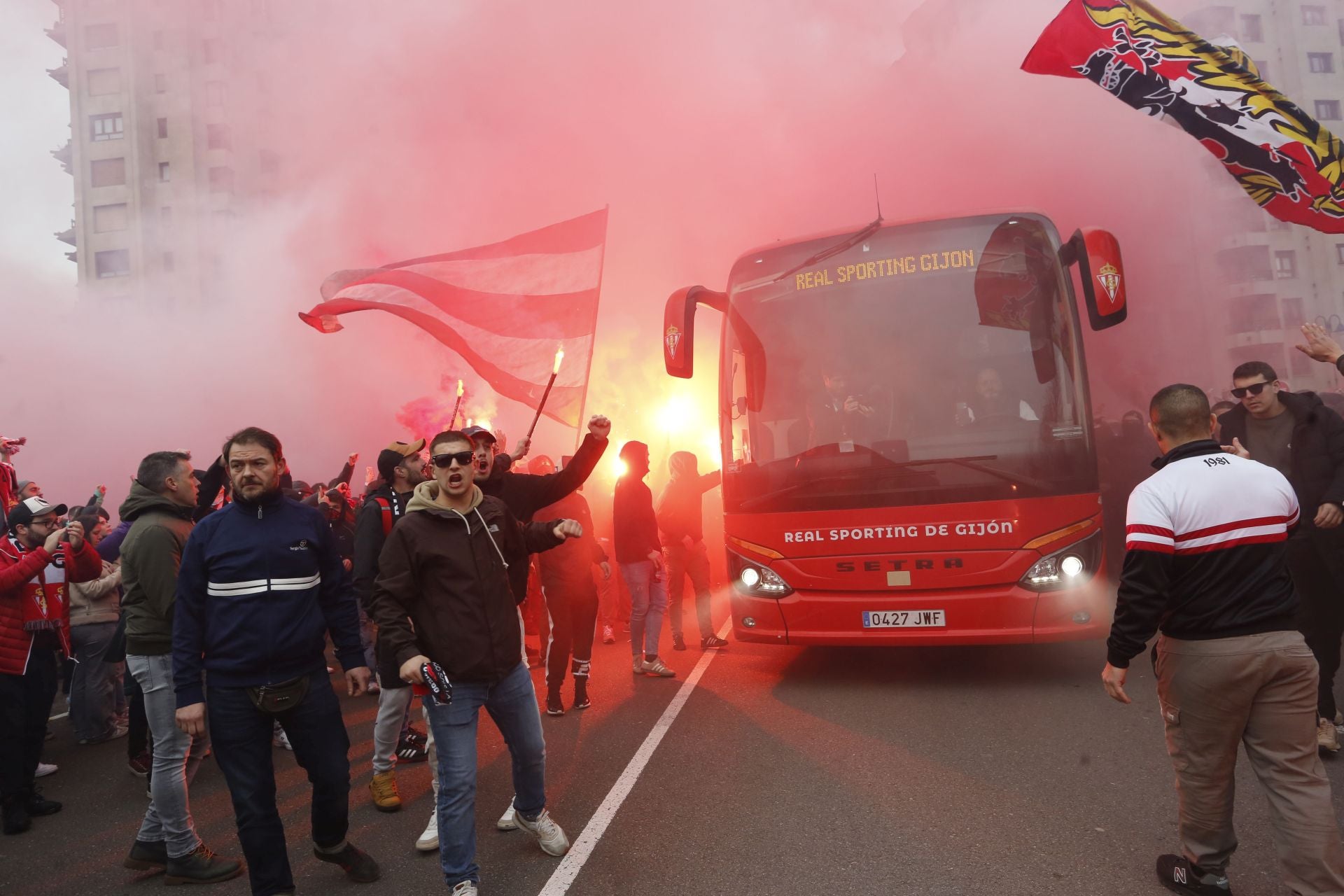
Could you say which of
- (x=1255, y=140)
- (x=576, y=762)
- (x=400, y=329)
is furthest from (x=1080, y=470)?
(x=400, y=329)

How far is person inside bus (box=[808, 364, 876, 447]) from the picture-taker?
6.04 meters

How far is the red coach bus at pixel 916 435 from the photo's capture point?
5.67 metres

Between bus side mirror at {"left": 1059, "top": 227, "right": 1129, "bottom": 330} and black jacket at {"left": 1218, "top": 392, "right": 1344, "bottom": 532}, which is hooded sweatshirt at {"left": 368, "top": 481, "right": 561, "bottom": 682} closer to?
black jacket at {"left": 1218, "top": 392, "right": 1344, "bottom": 532}

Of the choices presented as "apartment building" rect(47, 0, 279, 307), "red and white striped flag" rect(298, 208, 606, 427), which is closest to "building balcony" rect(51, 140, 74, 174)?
"apartment building" rect(47, 0, 279, 307)

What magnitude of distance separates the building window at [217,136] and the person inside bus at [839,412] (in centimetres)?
3712

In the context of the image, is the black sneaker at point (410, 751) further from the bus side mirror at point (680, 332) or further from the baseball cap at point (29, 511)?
the bus side mirror at point (680, 332)

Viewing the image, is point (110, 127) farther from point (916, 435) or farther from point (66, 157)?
point (916, 435)

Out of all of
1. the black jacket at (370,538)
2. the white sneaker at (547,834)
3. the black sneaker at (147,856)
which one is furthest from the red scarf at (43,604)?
the white sneaker at (547,834)

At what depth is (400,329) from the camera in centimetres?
2666

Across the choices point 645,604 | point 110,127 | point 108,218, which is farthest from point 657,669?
point 110,127

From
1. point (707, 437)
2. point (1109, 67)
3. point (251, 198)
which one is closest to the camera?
point (1109, 67)

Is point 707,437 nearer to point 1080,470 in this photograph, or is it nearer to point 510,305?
point 510,305

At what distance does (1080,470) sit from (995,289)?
50.7 inches

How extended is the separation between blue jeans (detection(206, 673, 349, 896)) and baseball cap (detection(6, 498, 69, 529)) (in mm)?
2278
